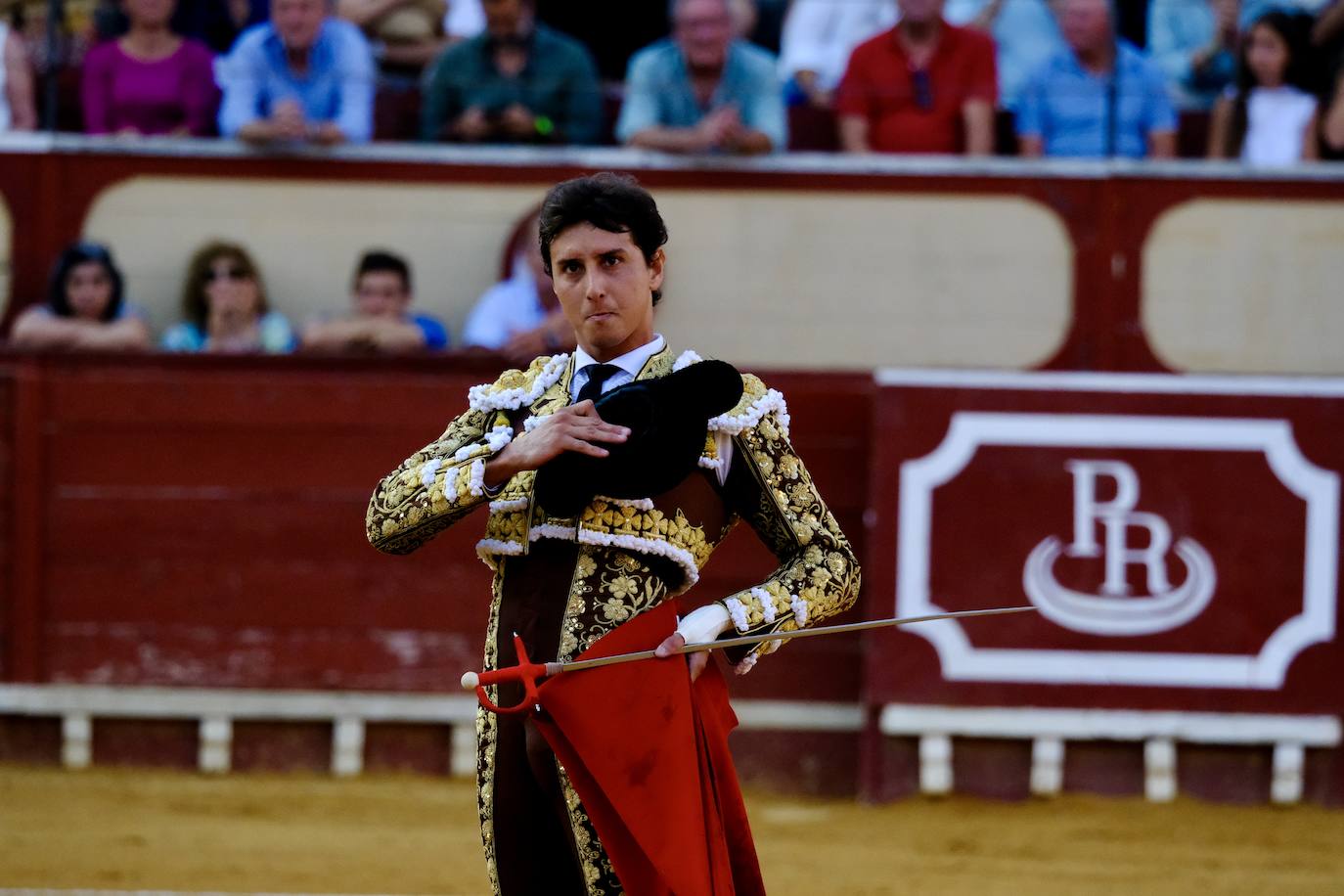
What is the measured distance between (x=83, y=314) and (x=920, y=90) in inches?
100

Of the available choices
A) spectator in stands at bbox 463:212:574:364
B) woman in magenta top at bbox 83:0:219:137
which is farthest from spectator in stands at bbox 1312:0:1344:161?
woman in magenta top at bbox 83:0:219:137

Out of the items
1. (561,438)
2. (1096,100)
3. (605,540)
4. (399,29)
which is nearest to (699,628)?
(605,540)

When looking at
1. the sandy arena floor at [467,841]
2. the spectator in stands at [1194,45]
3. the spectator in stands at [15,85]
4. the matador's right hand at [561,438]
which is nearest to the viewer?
the matador's right hand at [561,438]

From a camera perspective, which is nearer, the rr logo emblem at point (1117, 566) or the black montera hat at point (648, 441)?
the black montera hat at point (648, 441)

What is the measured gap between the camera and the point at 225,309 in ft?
19.4

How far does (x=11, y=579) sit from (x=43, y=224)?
44.9 inches

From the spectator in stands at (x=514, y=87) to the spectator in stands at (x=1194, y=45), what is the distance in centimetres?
180

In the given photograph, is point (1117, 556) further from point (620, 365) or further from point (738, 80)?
point (620, 365)

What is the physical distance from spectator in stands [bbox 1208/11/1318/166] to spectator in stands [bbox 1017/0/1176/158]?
0.19 m

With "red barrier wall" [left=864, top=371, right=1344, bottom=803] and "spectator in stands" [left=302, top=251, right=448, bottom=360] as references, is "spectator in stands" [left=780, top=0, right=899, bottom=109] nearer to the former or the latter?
"red barrier wall" [left=864, top=371, right=1344, bottom=803]

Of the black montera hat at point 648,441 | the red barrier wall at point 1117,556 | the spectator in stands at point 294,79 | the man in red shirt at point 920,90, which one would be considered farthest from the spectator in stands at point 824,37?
the black montera hat at point 648,441

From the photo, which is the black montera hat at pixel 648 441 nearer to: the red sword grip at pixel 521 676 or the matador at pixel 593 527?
the matador at pixel 593 527

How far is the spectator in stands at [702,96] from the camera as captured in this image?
5863mm

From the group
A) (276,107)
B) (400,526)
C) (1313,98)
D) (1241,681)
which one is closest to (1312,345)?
(1313,98)
